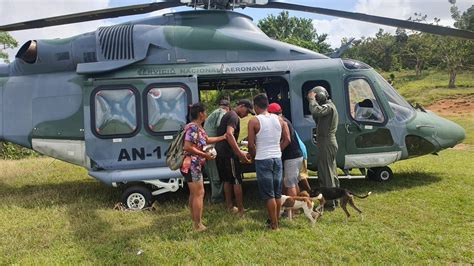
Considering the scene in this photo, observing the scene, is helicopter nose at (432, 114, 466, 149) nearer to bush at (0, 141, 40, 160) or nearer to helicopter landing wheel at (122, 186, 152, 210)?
helicopter landing wheel at (122, 186, 152, 210)

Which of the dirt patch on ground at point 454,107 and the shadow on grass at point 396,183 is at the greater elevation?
the shadow on grass at point 396,183

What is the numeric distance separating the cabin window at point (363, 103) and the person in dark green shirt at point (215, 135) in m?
2.29

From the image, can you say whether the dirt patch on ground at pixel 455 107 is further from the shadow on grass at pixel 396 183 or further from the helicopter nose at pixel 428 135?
the helicopter nose at pixel 428 135

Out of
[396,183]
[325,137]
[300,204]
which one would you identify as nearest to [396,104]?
[396,183]

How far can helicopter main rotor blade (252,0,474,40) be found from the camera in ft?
20.1

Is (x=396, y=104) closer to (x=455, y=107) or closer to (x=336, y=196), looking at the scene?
(x=336, y=196)

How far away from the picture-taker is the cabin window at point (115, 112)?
6.63 meters

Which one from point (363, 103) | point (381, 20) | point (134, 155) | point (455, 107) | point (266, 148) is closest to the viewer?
point (266, 148)

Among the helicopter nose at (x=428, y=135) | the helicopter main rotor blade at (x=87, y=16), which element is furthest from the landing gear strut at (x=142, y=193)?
the helicopter nose at (x=428, y=135)

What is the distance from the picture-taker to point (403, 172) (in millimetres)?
8828

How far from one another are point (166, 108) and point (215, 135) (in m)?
1.07

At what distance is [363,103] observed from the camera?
7.23 m

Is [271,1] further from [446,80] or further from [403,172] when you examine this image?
[446,80]

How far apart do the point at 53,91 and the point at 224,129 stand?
3.16 meters
